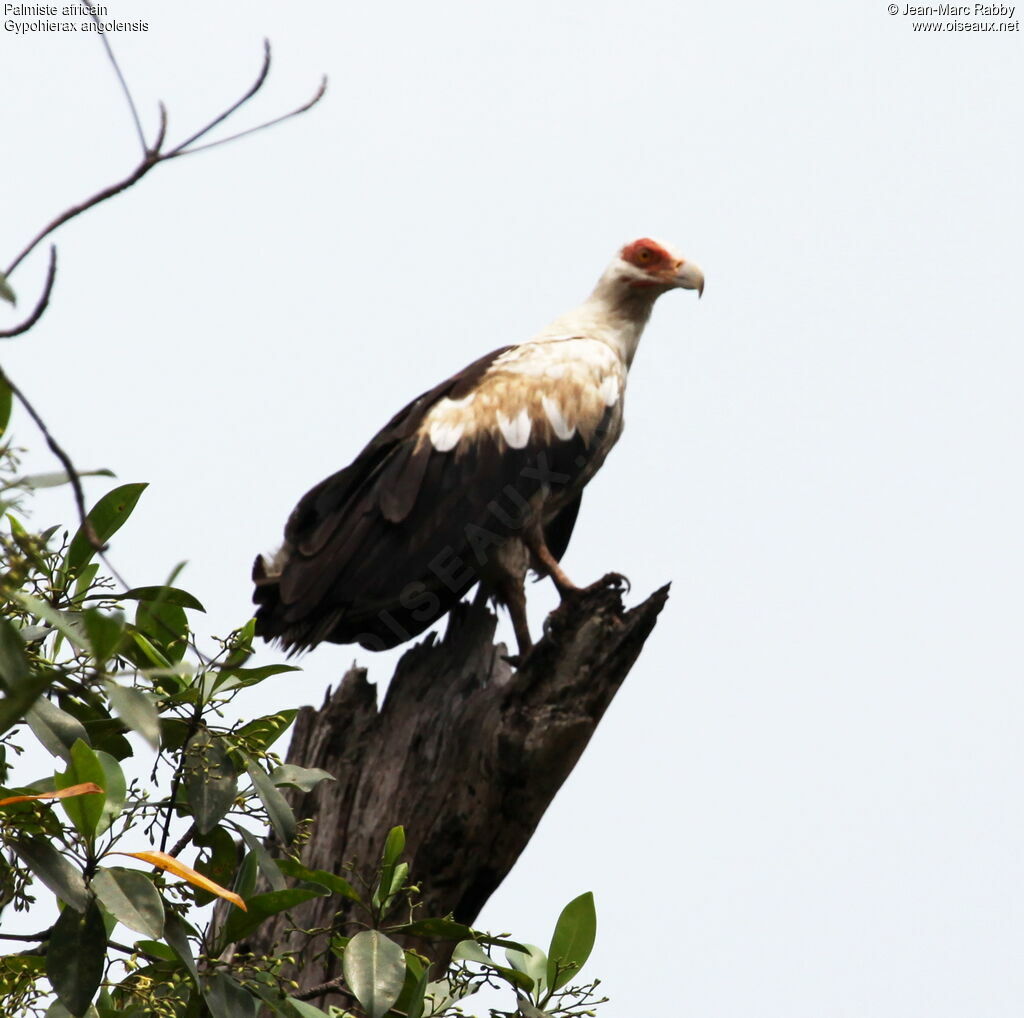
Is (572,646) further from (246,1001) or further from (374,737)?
(246,1001)

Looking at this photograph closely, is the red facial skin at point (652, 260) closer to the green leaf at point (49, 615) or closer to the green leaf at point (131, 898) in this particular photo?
the green leaf at point (131, 898)

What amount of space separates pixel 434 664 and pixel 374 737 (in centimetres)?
29

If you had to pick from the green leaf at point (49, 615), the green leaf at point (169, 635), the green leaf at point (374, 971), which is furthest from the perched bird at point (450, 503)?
the green leaf at point (49, 615)

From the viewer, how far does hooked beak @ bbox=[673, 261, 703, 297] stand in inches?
204

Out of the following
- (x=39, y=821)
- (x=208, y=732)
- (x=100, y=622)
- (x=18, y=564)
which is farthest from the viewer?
(x=208, y=732)

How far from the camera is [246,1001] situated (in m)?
2.21

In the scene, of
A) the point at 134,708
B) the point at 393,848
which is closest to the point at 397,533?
the point at 393,848

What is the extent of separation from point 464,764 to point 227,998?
141 cm

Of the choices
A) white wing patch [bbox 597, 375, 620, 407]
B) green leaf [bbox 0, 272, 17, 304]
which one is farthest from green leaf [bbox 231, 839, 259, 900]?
white wing patch [bbox 597, 375, 620, 407]

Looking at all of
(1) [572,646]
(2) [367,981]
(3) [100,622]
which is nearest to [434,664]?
(1) [572,646]

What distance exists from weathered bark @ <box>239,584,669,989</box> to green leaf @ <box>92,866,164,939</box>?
4.69 ft

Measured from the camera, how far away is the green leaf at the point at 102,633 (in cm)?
127

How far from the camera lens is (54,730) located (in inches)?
78.3

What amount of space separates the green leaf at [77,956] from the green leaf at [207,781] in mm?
297
